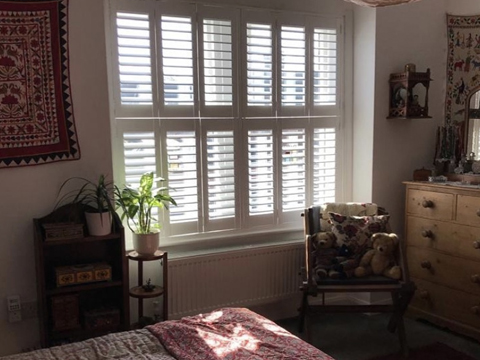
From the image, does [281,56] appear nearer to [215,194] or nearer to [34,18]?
[215,194]

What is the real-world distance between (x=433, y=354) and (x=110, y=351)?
2.22m

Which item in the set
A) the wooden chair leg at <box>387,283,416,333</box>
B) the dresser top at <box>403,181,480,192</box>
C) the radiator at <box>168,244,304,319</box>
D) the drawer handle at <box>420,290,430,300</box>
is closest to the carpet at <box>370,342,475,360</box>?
the wooden chair leg at <box>387,283,416,333</box>

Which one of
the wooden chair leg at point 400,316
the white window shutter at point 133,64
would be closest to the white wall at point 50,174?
the white window shutter at point 133,64

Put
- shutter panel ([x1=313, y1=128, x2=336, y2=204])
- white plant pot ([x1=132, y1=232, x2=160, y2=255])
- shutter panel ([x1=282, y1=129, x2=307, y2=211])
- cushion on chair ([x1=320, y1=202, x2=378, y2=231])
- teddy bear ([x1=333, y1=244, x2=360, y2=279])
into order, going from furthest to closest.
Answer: shutter panel ([x1=313, y1=128, x2=336, y2=204]) → shutter panel ([x1=282, y1=129, x2=307, y2=211]) → cushion on chair ([x1=320, y1=202, x2=378, y2=231]) → teddy bear ([x1=333, y1=244, x2=360, y2=279]) → white plant pot ([x1=132, y1=232, x2=160, y2=255])

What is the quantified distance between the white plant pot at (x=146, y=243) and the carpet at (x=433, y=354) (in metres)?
1.57

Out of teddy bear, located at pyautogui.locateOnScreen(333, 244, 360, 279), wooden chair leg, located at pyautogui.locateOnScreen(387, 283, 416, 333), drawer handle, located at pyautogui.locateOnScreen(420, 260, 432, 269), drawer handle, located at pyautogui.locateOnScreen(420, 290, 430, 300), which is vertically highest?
teddy bear, located at pyautogui.locateOnScreen(333, 244, 360, 279)

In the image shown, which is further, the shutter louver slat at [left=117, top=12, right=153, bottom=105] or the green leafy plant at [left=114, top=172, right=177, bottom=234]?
the shutter louver slat at [left=117, top=12, right=153, bottom=105]

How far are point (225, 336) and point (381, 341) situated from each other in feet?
5.79

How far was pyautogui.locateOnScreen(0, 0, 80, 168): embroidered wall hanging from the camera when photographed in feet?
8.73

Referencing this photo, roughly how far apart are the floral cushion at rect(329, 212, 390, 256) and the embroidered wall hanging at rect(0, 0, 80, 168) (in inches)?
71.2

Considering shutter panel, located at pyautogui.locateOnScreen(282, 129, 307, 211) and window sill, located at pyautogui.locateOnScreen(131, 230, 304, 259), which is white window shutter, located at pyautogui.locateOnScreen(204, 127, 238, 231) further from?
shutter panel, located at pyautogui.locateOnScreen(282, 129, 307, 211)

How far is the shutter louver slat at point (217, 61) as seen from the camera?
3352 millimetres

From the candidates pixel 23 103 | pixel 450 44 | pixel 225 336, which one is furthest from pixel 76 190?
pixel 450 44

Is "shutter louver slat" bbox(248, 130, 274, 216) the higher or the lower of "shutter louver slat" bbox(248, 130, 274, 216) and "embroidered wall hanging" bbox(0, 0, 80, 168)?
the lower
